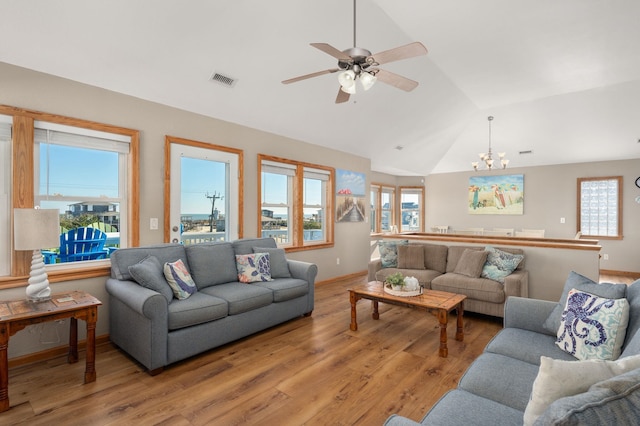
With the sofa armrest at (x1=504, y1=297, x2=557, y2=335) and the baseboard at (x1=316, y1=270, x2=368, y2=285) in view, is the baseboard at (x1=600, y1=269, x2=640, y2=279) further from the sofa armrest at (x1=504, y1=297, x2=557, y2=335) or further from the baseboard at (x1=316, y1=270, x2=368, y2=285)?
the sofa armrest at (x1=504, y1=297, x2=557, y2=335)

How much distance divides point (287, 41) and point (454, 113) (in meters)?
4.02

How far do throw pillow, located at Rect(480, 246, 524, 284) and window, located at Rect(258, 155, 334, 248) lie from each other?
269cm

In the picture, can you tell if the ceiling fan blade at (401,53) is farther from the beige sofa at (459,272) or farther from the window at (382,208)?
the window at (382,208)

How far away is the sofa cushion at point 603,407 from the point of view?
0.79m

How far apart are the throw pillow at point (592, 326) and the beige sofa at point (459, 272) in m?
1.87

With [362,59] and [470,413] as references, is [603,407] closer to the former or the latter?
[470,413]

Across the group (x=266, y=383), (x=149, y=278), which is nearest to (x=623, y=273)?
(x=266, y=383)

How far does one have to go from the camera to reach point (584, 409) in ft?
2.61

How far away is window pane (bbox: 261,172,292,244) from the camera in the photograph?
511 centimetres

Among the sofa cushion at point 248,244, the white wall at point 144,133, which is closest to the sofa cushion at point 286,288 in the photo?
the sofa cushion at point 248,244

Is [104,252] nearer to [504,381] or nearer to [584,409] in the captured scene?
[504,381]

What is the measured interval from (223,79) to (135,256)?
6.91ft

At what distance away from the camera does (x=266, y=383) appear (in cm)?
256

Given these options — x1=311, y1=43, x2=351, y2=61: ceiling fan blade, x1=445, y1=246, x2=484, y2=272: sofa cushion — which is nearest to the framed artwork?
x1=445, y1=246, x2=484, y2=272: sofa cushion
